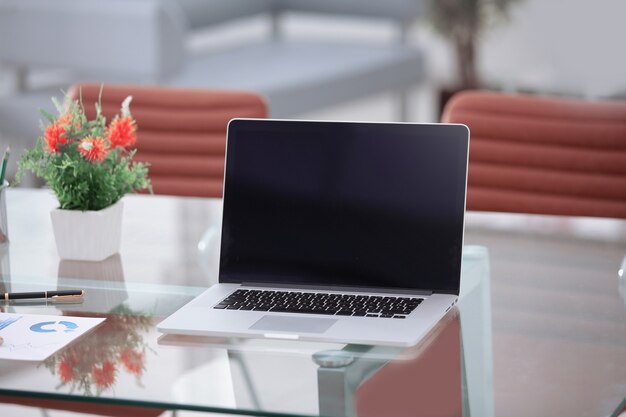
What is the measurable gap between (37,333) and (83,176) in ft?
1.31

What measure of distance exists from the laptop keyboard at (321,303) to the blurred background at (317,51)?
7.79 feet

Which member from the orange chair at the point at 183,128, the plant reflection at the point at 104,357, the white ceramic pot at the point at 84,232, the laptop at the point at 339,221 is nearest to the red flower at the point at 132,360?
the plant reflection at the point at 104,357

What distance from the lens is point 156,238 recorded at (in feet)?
6.93

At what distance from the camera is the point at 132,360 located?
1.51 meters

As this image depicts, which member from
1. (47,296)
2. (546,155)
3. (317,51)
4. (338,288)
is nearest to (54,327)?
(47,296)

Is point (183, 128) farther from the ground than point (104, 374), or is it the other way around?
point (183, 128)

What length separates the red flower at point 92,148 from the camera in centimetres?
190

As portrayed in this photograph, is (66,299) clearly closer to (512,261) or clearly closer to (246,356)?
(246,356)

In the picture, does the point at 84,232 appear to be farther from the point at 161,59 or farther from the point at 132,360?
the point at 161,59

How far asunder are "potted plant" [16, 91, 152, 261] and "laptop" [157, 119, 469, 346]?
0.82 ft

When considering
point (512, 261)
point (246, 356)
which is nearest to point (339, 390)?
point (246, 356)

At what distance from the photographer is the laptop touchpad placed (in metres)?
1.57

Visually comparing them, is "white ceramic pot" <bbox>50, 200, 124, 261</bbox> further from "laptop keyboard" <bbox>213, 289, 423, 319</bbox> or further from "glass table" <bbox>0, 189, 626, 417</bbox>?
"laptop keyboard" <bbox>213, 289, 423, 319</bbox>

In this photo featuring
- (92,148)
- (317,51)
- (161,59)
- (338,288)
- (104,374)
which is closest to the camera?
(104,374)
